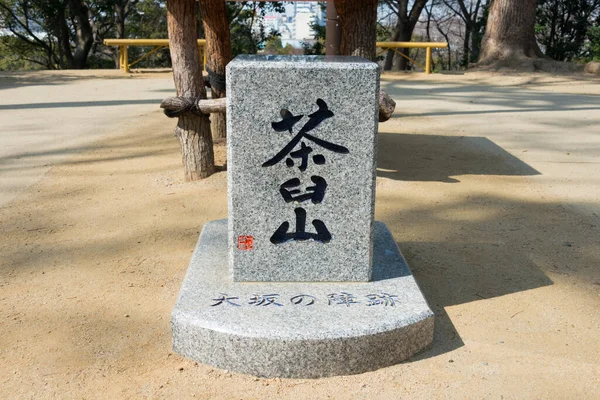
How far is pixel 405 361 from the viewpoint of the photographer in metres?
2.75

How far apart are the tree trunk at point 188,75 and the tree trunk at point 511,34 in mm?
10718

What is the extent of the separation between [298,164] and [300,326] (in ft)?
2.45

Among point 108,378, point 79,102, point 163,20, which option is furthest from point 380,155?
point 163,20

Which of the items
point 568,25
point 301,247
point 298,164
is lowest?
point 301,247

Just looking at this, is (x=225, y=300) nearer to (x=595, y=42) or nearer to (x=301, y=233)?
(x=301, y=233)

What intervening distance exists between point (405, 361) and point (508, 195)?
284 cm

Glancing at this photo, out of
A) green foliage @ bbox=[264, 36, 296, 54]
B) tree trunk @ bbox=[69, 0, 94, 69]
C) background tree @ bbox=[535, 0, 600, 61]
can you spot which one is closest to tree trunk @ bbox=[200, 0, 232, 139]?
tree trunk @ bbox=[69, 0, 94, 69]

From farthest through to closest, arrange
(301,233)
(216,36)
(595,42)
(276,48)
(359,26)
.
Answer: (276,48)
(595,42)
(216,36)
(359,26)
(301,233)

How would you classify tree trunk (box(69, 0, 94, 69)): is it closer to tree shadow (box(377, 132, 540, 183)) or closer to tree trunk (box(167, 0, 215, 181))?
tree shadow (box(377, 132, 540, 183))

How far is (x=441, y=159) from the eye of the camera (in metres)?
6.34

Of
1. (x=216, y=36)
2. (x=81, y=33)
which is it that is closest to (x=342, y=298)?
(x=216, y=36)

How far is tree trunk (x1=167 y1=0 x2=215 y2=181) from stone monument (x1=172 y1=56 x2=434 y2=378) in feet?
7.82

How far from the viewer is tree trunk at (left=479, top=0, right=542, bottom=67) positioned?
46.6ft

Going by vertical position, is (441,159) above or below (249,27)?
below
